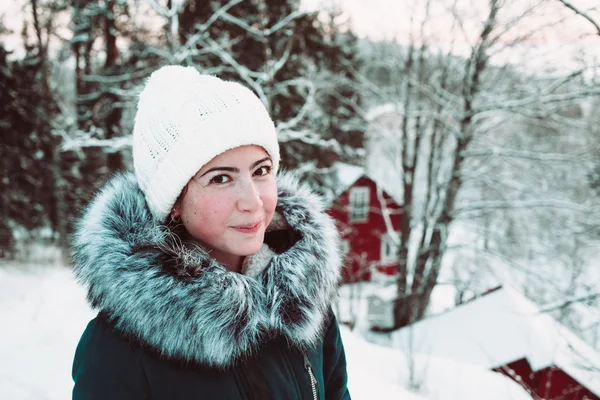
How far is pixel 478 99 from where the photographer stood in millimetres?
10000

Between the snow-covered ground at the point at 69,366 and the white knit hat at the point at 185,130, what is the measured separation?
7.60 ft

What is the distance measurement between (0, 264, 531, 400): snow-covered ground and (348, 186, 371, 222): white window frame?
1449 centimetres

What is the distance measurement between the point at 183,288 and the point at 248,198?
0.35 metres

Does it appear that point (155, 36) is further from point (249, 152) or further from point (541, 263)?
point (541, 263)

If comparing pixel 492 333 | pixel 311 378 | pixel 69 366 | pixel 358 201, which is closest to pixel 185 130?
pixel 311 378

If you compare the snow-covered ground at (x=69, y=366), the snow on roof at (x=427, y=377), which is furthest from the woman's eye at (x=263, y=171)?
the snow on roof at (x=427, y=377)

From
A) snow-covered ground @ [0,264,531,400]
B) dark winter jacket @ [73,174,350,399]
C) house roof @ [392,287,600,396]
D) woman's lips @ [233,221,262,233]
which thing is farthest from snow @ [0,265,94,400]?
house roof @ [392,287,600,396]

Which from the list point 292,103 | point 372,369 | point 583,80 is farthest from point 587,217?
point 292,103

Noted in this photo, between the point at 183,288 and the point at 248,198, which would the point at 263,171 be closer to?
the point at 248,198

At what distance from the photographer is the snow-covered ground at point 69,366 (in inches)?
122

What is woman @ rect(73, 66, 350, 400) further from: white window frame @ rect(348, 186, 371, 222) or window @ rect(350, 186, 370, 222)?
window @ rect(350, 186, 370, 222)

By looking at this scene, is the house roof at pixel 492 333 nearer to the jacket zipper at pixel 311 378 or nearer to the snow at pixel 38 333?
the snow at pixel 38 333

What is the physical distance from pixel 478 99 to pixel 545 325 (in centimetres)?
539

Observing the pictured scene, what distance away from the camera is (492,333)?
→ 28.1ft
